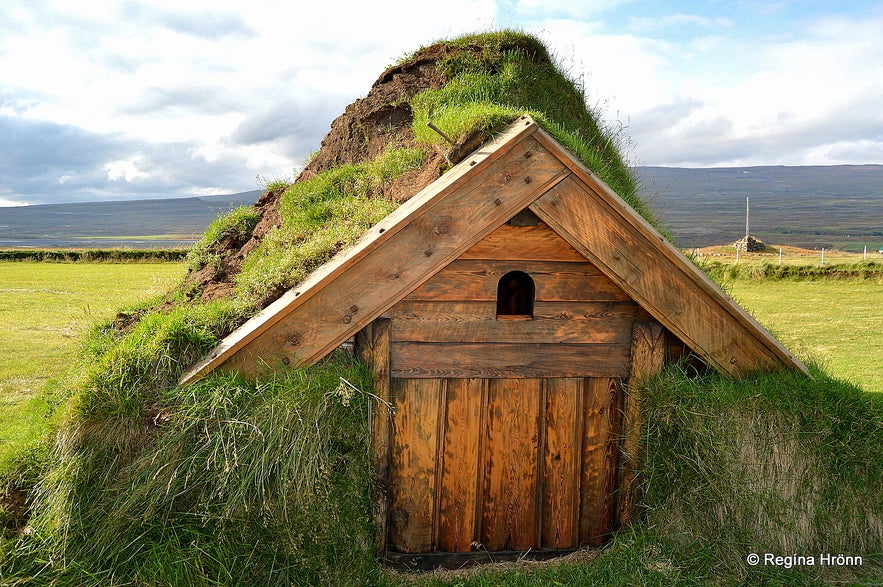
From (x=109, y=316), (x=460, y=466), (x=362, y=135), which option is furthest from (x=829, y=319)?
(x=109, y=316)

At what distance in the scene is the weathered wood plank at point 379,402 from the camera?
4.14 metres

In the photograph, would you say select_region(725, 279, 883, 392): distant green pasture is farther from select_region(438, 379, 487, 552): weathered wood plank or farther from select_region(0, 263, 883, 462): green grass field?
select_region(438, 379, 487, 552): weathered wood plank

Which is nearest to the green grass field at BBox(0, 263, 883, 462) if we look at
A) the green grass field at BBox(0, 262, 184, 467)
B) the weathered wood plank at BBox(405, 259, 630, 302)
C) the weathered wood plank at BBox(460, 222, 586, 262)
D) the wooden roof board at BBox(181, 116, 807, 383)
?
the green grass field at BBox(0, 262, 184, 467)

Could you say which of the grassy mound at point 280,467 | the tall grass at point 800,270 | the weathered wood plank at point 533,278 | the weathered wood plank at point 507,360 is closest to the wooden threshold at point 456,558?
the grassy mound at point 280,467

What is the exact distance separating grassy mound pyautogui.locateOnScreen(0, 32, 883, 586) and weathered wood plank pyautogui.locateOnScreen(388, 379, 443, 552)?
29cm

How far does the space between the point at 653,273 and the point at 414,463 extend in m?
1.99

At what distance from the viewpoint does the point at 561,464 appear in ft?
14.6

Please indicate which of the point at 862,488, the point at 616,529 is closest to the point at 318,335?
the point at 616,529

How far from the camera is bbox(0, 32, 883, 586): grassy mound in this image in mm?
3531

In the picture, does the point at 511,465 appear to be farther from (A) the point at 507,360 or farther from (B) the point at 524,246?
(B) the point at 524,246

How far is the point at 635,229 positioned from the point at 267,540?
9.42 ft

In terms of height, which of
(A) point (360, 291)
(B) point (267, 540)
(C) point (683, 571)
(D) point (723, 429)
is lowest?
(C) point (683, 571)

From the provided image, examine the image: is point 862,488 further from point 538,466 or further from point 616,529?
point 538,466

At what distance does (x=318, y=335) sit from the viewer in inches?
155
